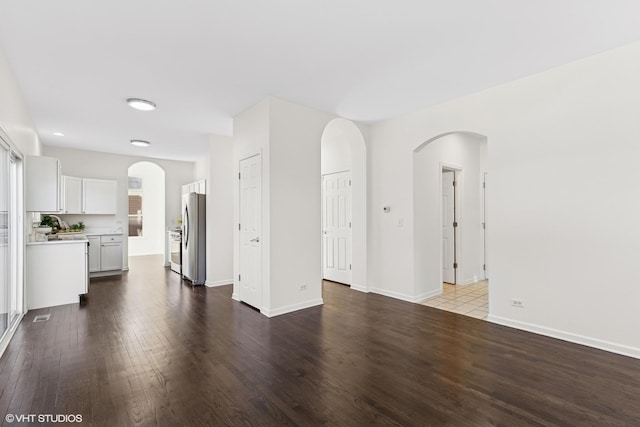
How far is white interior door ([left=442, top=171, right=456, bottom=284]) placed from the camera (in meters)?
5.57

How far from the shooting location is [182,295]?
4.91 metres

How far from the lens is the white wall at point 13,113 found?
9.33 ft

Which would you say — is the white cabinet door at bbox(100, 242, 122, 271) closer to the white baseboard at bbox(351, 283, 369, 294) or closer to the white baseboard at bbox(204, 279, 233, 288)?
the white baseboard at bbox(204, 279, 233, 288)

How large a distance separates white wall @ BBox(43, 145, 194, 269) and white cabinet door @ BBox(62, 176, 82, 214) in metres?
0.41

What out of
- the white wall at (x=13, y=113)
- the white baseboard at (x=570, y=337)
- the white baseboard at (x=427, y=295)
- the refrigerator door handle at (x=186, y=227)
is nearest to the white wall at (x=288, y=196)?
the white baseboard at (x=427, y=295)

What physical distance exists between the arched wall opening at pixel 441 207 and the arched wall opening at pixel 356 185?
34.9 inches

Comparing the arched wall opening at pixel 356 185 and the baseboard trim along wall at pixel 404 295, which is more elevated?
the arched wall opening at pixel 356 185

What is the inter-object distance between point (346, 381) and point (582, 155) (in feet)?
10.1

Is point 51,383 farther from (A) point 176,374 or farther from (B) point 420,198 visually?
(B) point 420,198

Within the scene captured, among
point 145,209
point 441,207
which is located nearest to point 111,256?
point 145,209

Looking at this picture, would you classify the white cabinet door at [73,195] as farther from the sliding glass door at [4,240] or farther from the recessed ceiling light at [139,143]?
the sliding glass door at [4,240]

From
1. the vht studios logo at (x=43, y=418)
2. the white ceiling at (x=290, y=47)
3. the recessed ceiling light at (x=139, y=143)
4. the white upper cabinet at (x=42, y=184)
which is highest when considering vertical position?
the white ceiling at (x=290, y=47)

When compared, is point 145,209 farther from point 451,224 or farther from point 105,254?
point 451,224

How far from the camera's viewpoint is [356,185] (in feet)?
17.3
